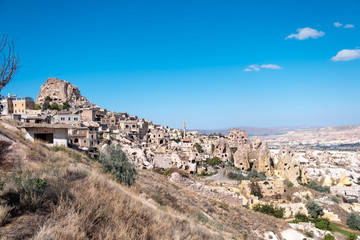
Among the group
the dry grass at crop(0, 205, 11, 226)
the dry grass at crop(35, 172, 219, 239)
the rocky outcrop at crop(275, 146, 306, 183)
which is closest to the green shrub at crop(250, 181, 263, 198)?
the rocky outcrop at crop(275, 146, 306, 183)

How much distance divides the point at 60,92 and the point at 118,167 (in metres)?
85.9

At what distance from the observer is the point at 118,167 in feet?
42.7

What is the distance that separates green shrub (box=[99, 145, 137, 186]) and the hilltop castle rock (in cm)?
7909

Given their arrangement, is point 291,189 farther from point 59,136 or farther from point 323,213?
point 59,136

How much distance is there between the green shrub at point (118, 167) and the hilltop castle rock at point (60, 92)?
79.1 m

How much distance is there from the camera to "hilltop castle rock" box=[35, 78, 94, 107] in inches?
3473

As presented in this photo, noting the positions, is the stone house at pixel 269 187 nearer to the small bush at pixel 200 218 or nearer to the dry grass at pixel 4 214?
the small bush at pixel 200 218

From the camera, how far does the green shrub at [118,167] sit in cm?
1271

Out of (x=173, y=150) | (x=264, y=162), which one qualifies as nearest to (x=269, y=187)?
(x=264, y=162)

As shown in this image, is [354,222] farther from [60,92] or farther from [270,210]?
[60,92]

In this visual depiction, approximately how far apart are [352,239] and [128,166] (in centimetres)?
1519

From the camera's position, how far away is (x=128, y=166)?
13.3 metres

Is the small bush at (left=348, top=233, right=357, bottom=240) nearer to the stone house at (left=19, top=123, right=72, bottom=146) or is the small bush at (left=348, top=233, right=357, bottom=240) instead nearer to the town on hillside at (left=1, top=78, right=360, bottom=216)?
the town on hillside at (left=1, top=78, right=360, bottom=216)

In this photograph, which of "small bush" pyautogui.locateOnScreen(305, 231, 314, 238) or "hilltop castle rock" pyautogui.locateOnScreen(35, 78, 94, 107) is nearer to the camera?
"small bush" pyautogui.locateOnScreen(305, 231, 314, 238)
